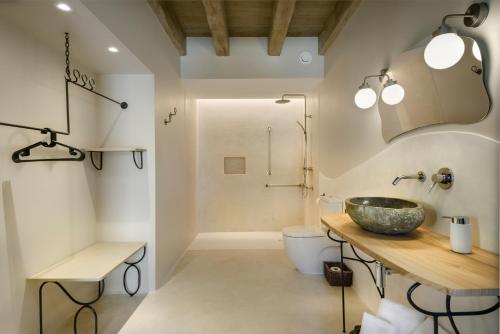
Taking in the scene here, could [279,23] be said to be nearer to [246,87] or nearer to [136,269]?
[246,87]

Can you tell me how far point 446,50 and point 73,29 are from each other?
199 cm

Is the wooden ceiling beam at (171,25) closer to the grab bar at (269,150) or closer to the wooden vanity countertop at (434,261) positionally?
the grab bar at (269,150)

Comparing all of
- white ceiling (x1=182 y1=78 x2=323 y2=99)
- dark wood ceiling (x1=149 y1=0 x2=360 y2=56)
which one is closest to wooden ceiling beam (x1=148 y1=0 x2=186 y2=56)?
dark wood ceiling (x1=149 y1=0 x2=360 y2=56)

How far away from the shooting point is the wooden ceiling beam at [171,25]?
2.23m

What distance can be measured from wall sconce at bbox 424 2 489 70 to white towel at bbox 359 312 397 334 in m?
1.22

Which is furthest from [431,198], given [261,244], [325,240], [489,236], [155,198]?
[261,244]

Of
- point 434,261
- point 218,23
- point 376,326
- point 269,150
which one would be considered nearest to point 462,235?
point 434,261

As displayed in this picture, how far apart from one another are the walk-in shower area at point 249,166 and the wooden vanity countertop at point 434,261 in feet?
10.1

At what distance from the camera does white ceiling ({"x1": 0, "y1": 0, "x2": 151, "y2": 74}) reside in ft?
4.38

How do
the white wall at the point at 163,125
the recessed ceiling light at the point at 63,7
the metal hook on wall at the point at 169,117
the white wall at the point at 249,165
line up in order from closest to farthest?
the recessed ceiling light at the point at 63,7 < the white wall at the point at 163,125 < the metal hook on wall at the point at 169,117 < the white wall at the point at 249,165

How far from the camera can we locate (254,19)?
264cm

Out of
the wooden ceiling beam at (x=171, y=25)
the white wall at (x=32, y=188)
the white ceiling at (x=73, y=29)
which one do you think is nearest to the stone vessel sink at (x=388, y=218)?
the white ceiling at (x=73, y=29)

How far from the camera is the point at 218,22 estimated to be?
2312 millimetres

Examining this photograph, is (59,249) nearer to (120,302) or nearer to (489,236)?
(120,302)
